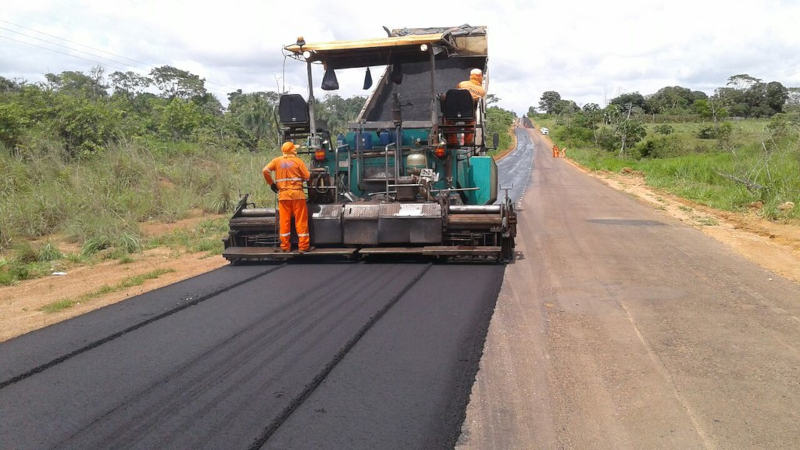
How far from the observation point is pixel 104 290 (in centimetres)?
652

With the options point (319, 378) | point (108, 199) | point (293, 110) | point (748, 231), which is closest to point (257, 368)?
point (319, 378)

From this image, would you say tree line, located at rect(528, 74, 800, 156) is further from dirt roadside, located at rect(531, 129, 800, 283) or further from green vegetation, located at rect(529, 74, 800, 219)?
dirt roadside, located at rect(531, 129, 800, 283)

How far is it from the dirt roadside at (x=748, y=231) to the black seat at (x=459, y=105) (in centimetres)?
388

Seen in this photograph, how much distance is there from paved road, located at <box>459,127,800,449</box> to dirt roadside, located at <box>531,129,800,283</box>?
1.44 ft

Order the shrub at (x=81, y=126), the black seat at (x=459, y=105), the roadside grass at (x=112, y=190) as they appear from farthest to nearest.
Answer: the shrub at (x=81, y=126) < the roadside grass at (x=112, y=190) < the black seat at (x=459, y=105)

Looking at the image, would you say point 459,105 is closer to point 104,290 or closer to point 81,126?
point 104,290

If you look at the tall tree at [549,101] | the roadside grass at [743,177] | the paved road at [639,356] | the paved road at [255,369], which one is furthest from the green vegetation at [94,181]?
the tall tree at [549,101]

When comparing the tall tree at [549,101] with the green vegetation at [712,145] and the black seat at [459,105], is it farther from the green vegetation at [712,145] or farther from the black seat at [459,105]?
the black seat at [459,105]

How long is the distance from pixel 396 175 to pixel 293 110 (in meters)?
1.53

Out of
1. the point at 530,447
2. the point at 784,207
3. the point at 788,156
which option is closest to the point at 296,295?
the point at 530,447

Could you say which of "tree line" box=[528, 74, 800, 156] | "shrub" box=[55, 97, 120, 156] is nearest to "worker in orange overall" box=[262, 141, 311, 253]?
"shrub" box=[55, 97, 120, 156]

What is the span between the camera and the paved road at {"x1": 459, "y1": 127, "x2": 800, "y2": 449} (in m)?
3.11

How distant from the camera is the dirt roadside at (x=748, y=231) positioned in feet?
25.0

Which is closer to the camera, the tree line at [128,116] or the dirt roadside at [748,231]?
the dirt roadside at [748,231]
